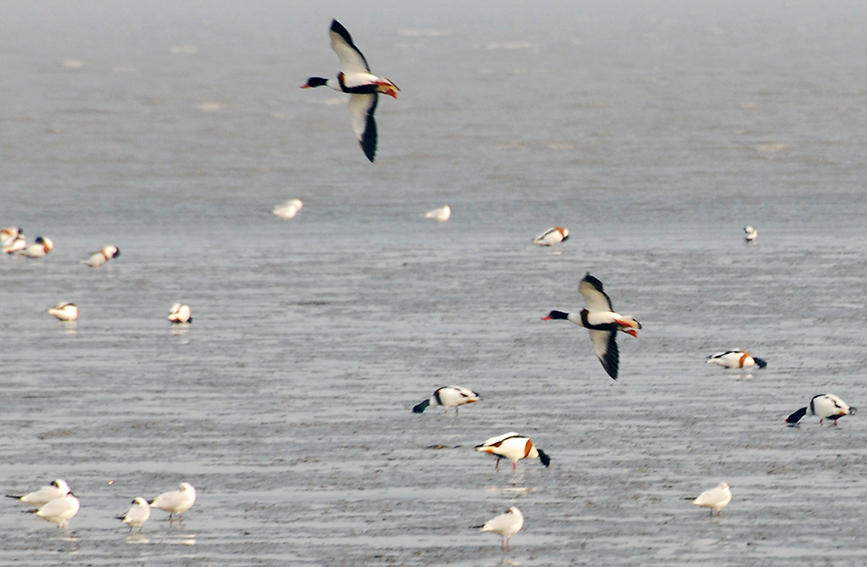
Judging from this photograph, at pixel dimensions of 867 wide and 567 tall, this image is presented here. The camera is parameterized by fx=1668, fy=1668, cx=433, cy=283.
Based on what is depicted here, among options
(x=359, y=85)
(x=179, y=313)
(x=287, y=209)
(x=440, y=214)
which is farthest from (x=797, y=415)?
(x=287, y=209)

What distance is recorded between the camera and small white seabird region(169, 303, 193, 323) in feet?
69.5

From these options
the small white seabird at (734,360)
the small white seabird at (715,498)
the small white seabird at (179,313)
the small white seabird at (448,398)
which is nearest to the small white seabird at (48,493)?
the small white seabird at (448,398)

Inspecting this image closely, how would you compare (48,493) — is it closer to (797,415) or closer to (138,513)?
(138,513)

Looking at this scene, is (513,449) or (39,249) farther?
(39,249)

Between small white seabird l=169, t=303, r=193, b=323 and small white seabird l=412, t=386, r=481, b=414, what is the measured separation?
5.52 metres

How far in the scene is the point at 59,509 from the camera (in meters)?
12.8

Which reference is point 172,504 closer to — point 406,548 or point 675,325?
point 406,548

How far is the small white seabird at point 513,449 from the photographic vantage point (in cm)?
1420

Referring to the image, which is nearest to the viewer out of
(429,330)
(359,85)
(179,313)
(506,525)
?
(506,525)

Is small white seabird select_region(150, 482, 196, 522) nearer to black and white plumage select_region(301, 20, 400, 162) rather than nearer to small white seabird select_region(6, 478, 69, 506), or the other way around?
small white seabird select_region(6, 478, 69, 506)

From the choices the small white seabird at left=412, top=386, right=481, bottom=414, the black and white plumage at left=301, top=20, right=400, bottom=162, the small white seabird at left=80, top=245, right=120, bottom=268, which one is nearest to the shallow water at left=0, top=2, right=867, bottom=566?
the small white seabird at left=412, top=386, right=481, bottom=414

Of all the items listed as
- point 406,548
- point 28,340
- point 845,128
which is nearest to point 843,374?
point 406,548

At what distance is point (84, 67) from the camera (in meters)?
70.0

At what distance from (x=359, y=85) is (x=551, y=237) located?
14.2m
